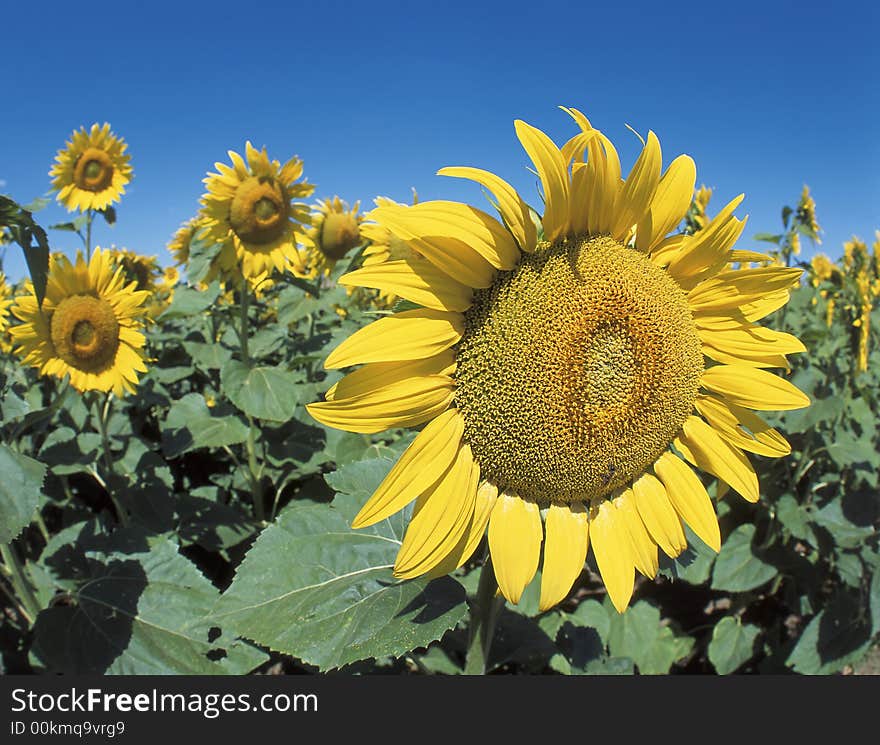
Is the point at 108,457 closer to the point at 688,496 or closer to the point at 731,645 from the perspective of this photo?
the point at 688,496

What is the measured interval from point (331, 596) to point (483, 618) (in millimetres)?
392

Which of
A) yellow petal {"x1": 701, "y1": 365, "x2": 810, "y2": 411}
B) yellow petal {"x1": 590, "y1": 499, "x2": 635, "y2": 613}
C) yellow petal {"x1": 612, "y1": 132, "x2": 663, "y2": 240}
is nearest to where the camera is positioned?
yellow petal {"x1": 612, "y1": 132, "x2": 663, "y2": 240}

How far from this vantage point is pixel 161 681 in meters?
2.04

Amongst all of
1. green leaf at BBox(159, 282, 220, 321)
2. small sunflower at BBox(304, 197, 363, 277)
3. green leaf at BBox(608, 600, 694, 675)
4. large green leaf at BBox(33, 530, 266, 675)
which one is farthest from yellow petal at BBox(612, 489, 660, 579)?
small sunflower at BBox(304, 197, 363, 277)

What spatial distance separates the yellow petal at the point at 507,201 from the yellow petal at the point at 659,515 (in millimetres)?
657

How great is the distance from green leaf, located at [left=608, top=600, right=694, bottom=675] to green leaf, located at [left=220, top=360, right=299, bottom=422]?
2.05 metres

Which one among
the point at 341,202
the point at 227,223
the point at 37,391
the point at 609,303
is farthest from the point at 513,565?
the point at 341,202

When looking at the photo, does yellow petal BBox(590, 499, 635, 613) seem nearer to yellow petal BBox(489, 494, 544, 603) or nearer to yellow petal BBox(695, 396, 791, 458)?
yellow petal BBox(489, 494, 544, 603)

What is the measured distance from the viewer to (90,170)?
5758 mm

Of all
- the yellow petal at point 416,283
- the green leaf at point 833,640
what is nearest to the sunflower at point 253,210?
the yellow petal at point 416,283

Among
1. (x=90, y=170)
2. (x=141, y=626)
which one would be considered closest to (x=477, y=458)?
(x=141, y=626)

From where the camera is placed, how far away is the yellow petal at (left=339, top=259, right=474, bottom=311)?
1.28 metres

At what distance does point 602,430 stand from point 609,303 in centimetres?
28

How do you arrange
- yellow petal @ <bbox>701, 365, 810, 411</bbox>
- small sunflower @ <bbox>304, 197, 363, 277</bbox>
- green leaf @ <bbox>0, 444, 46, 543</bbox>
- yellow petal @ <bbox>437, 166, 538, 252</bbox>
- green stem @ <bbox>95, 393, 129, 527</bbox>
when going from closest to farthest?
1. yellow petal @ <bbox>437, 166, 538, 252</bbox>
2. yellow petal @ <bbox>701, 365, 810, 411</bbox>
3. green leaf @ <bbox>0, 444, 46, 543</bbox>
4. green stem @ <bbox>95, 393, 129, 527</bbox>
5. small sunflower @ <bbox>304, 197, 363, 277</bbox>
